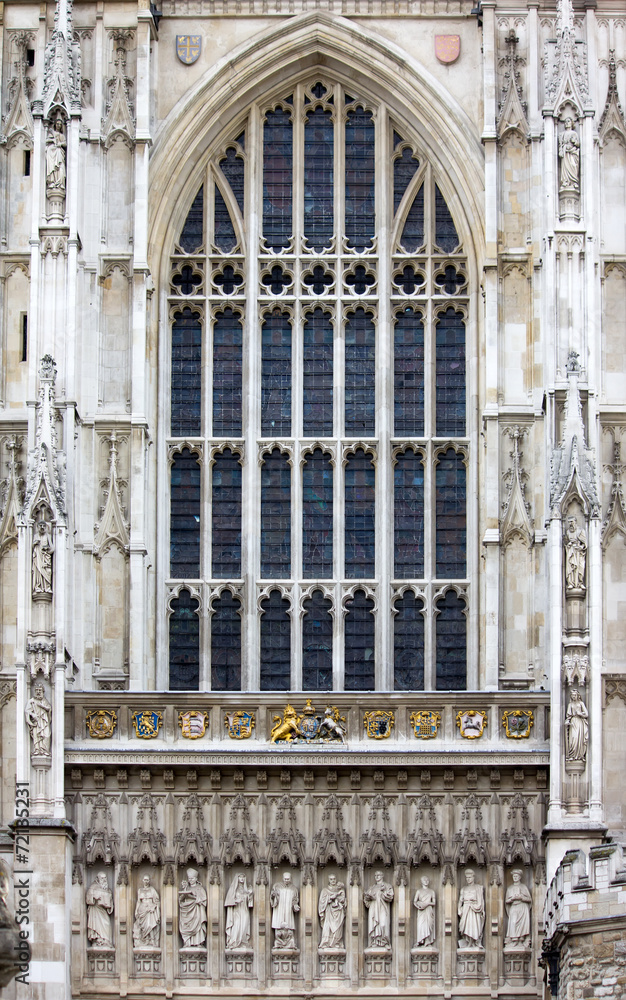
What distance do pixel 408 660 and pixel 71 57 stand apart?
29.3 ft

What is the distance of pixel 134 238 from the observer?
3712 centimetres

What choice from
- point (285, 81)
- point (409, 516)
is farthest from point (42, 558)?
point (285, 81)

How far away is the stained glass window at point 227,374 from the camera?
1475 inches

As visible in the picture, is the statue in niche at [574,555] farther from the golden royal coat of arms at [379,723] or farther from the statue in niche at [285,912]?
the statue in niche at [285,912]

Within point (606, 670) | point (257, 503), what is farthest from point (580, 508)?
point (257, 503)

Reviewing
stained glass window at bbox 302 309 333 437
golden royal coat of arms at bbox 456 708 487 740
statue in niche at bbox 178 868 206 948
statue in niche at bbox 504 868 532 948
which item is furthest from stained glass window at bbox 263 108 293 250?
statue in niche at bbox 504 868 532 948

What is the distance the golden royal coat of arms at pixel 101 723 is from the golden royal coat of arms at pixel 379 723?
3.04m

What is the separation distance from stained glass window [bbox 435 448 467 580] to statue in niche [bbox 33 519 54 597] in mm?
5368

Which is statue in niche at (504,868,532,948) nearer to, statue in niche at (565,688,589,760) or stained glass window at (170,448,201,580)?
statue in niche at (565,688,589,760)

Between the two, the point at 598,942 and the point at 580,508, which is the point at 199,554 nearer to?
the point at 580,508

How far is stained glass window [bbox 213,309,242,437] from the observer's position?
123ft

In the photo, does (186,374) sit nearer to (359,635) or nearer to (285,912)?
(359,635)

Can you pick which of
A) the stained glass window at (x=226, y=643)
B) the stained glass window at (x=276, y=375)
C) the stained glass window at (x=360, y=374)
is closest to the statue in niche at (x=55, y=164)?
the stained glass window at (x=276, y=375)

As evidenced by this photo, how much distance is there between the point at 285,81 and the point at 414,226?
2.64m
